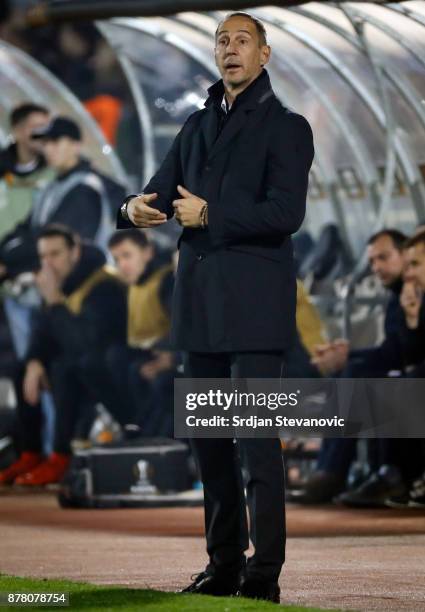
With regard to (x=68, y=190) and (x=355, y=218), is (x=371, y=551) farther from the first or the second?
(x=68, y=190)

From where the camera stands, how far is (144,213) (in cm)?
487

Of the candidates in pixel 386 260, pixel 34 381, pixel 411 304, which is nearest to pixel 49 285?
pixel 34 381

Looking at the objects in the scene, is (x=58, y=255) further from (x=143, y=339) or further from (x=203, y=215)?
(x=203, y=215)

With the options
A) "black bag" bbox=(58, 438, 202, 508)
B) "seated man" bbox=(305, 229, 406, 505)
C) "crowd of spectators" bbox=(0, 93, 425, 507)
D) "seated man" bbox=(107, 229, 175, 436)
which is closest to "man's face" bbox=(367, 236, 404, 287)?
"seated man" bbox=(305, 229, 406, 505)

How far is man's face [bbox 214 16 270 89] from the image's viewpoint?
4.85m

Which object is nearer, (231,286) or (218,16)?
(231,286)

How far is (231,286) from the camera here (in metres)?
4.88

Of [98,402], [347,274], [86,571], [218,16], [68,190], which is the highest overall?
[218,16]

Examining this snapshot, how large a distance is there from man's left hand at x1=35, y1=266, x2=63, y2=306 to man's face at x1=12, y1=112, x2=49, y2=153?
2.94 feet

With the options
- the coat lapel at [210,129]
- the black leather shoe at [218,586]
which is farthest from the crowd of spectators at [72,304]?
the black leather shoe at [218,586]

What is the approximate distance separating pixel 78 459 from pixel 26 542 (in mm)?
2617

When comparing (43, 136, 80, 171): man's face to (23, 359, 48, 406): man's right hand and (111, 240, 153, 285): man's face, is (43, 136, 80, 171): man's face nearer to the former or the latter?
(111, 240, 153, 285): man's face

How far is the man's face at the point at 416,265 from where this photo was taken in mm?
9203

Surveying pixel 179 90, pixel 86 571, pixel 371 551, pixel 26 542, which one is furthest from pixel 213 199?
pixel 179 90
